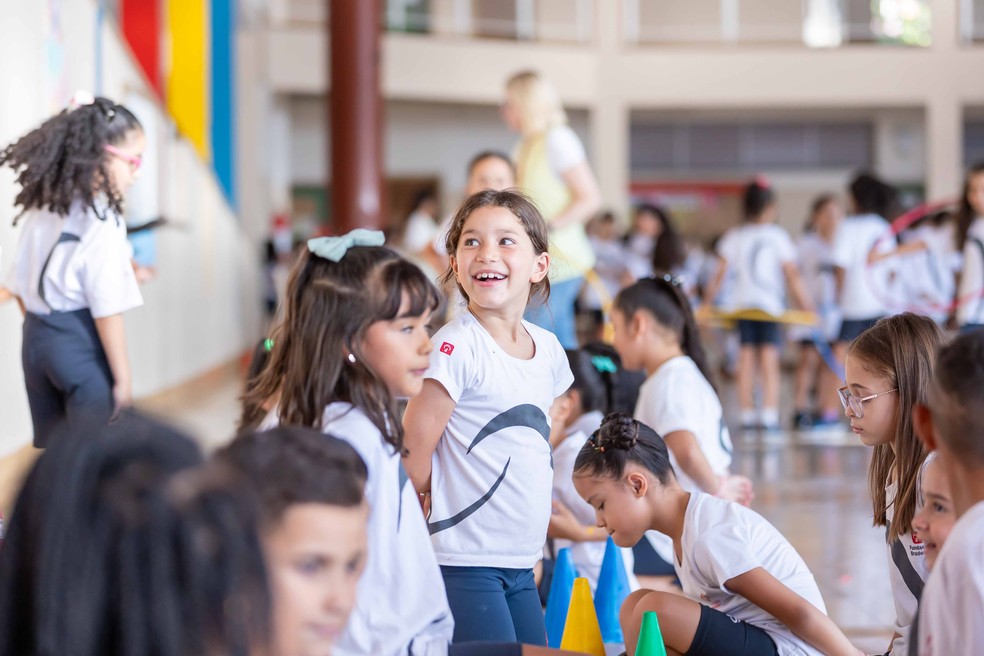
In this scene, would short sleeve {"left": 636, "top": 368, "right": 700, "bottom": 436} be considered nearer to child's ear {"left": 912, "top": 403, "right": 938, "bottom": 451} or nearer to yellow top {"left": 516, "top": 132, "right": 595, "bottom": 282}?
yellow top {"left": 516, "top": 132, "right": 595, "bottom": 282}

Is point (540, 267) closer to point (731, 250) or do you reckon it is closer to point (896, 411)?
point (896, 411)

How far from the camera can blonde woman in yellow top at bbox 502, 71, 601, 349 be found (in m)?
4.61

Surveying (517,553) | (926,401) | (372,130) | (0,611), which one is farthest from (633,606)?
(372,130)

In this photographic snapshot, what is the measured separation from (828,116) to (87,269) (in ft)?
49.8

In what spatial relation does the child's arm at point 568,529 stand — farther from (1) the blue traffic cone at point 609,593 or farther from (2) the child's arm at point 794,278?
(2) the child's arm at point 794,278

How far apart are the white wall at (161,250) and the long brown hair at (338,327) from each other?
255cm

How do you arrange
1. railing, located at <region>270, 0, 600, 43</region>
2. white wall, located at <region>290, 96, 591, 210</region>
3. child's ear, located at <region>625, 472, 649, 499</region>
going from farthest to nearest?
white wall, located at <region>290, 96, 591, 210</region>
railing, located at <region>270, 0, 600, 43</region>
child's ear, located at <region>625, 472, 649, 499</region>

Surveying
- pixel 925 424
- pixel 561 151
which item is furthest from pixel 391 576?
pixel 561 151

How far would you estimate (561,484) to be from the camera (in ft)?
11.1

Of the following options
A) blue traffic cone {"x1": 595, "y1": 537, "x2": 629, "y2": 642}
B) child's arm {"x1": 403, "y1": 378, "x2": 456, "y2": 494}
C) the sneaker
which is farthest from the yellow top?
the sneaker

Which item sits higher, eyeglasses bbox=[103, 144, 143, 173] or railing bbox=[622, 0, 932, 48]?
railing bbox=[622, 0, 932, 48]

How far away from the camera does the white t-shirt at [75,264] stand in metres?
3.21

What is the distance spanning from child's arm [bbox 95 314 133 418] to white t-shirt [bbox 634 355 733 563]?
1.45 metres

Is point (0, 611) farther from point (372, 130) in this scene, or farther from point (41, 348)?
point (372, 130)
